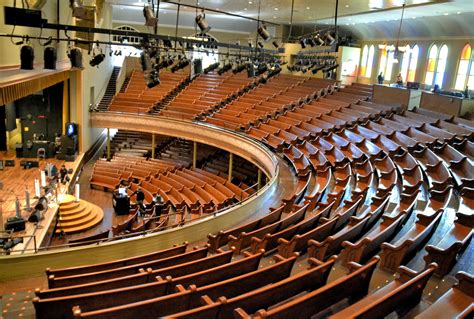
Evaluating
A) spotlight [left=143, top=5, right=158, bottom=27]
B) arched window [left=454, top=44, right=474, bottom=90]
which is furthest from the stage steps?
arched window [left=454, top=44, right=474, bottom=90]

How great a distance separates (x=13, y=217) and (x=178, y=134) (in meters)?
8.04

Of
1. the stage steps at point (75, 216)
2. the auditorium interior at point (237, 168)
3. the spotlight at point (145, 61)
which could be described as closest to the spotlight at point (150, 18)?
the auditorium interior at point (237, 168)

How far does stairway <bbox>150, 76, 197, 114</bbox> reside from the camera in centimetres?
1781

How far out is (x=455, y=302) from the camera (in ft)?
9.40

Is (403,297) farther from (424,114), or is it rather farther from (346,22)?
(346,22)

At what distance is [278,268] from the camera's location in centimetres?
351

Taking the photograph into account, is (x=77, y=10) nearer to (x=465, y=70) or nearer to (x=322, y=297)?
(x=322, y=297)

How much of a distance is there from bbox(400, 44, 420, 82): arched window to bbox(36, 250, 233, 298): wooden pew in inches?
594

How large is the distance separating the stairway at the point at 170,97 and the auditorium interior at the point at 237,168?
103 mm

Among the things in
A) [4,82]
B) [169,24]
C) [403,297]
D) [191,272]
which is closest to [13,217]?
[4,82]

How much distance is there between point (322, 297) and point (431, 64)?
50.7ft

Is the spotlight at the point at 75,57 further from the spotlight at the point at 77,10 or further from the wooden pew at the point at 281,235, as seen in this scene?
the wooden pew at the point at 281,235

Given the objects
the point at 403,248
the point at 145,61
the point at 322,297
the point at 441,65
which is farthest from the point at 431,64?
the point at 322,297

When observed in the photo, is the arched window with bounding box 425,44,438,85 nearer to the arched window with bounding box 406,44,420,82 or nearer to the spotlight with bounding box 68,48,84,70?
the arched window with bounding box 406,44,420,82
